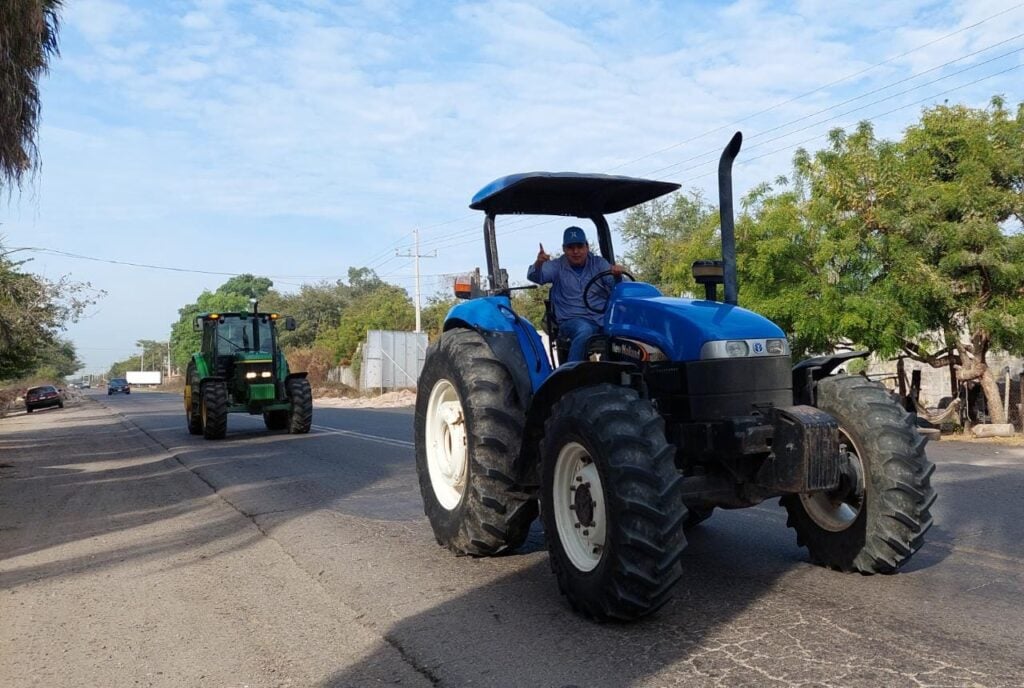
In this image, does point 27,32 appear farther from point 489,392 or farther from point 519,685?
point 519,685

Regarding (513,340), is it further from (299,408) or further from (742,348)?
(299,408)

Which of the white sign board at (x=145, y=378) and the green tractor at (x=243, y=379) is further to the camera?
the white sign board at (x=145, y=378)

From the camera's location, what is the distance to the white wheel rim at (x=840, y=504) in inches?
191

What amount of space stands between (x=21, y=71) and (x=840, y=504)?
10734 mm

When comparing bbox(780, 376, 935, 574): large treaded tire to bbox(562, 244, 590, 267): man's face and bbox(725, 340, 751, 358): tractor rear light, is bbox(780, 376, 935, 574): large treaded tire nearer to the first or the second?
bbox(725, 340, 751, 358): tractor rear light

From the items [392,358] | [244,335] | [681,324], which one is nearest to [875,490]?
[681,324]

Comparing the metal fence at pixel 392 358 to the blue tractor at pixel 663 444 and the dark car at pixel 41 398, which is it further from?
the blue tractor at pixel 663 444

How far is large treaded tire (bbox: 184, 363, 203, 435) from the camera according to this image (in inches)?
733

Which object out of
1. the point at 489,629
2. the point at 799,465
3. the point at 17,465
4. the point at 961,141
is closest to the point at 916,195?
the point at 961,141

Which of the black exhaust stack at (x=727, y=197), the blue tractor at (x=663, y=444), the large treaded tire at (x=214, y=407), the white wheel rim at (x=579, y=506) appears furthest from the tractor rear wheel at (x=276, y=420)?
the black exhaust stack at (x=727, y=197)

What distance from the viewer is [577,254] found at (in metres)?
5.92

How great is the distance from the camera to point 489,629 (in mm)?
4359

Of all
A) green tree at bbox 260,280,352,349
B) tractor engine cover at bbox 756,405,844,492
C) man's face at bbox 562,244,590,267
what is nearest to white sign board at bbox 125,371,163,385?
green tree at bbox 260,280,352,349

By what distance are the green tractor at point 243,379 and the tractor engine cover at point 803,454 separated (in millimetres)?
14383
